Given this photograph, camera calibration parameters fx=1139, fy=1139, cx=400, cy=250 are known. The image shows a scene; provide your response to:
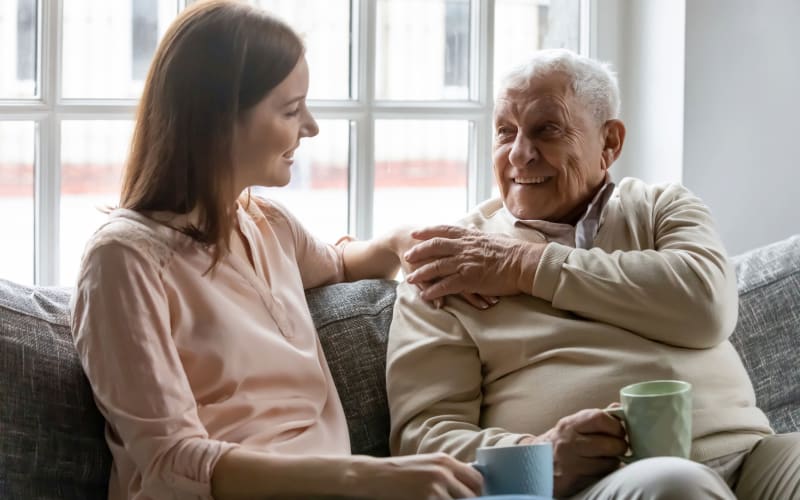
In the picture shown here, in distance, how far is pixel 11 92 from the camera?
2.46 metres

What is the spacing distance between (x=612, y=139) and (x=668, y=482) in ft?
3.03

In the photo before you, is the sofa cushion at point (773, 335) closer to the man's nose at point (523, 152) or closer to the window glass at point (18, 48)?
the man's nose at point (523, 152)

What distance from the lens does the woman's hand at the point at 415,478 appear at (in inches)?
60.6

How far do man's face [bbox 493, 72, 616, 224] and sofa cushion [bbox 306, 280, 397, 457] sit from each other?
0.37 m

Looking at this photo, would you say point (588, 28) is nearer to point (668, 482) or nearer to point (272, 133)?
point (272, 133)

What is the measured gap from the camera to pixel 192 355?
1748mm

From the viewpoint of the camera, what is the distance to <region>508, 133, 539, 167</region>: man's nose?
2203mm

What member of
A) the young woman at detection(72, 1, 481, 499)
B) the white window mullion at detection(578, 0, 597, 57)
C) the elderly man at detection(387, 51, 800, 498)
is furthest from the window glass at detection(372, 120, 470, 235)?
the young woman at detection(72, 1, 481, 499)

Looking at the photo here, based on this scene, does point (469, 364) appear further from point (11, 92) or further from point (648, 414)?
point (11, 92)

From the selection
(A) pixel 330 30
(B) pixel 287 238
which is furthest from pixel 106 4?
(B) pixel 287 238

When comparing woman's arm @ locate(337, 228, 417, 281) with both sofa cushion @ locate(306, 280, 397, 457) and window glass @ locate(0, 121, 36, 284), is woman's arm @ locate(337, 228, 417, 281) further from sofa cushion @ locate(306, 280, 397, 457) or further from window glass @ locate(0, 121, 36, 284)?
window glass @ locate(0, 121, 36, 284)

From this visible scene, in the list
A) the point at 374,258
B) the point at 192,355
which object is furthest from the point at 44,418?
the point at 374,258

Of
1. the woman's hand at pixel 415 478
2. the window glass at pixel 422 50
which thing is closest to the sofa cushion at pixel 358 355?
the woman's hand at pixel 415 478

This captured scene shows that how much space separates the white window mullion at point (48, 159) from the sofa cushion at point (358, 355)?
68 centimetres
